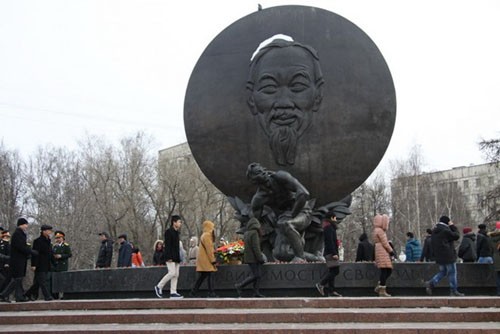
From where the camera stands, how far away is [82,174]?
40.6 meters

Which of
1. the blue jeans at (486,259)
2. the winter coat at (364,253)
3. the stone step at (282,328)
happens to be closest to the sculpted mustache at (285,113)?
the winter coat at (364,253)

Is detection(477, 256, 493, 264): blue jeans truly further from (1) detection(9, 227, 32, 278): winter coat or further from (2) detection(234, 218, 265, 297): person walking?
(1) detection(9, 227, 32, 278): winter coat

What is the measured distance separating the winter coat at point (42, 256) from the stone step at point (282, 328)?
2815 mm

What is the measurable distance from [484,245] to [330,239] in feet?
11.7

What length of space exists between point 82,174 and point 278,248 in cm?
2877

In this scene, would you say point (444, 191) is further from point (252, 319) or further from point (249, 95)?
point (252, 319)

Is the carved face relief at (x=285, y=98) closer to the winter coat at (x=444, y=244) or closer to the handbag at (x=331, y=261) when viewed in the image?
the handbag at (x=331, y=261)

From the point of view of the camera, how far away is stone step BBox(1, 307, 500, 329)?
8875 mm

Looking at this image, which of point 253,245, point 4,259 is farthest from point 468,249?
point 4,259

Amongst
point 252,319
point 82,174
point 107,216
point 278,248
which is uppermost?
point 82,174

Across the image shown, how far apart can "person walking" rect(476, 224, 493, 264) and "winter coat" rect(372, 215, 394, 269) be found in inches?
101

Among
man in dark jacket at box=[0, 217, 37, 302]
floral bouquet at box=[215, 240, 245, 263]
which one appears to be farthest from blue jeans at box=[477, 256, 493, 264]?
man in dark jacket at box=[0, 217, 37, 302]

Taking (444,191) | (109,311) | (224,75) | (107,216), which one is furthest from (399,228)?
(109,311)

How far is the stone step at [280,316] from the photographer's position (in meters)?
8.88
